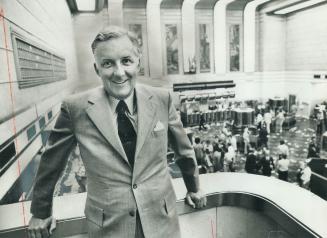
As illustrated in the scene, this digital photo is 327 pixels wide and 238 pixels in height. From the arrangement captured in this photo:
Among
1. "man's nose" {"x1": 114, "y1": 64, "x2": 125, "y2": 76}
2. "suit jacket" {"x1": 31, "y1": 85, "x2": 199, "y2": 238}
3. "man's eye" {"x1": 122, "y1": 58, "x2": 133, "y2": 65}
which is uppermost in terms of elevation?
"man's eye" {"x1": 122, "y1": 58, "x2": 133, "y2": 65}

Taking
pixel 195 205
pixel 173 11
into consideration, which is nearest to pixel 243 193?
pixel 195 205

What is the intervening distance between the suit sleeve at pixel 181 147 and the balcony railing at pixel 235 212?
40cm

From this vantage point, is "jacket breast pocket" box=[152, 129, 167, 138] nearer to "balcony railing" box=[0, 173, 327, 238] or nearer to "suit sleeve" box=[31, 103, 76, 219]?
"suit sleeve" box=[31, 103, 76, 219]

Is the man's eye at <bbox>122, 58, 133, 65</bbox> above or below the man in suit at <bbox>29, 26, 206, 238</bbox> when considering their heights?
above

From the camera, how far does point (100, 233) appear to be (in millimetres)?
1242

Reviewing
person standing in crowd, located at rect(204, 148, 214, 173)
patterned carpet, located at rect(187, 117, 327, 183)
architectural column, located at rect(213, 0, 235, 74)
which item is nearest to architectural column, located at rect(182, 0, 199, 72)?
architectural column, located at rect(213, 0, 235, 74)

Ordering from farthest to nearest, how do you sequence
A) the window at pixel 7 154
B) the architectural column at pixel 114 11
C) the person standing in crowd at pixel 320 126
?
the architectural column at pixel 114 11 < the person standing in crowd at pixel 320 126 < the window at pixel 7 154

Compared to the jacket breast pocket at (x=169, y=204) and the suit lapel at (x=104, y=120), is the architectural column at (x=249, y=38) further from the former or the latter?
the suit lapel at (x=104, y=120)

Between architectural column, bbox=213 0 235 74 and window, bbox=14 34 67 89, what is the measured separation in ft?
43.8

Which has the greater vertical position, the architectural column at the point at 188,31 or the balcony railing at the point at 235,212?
the architectural column at the point at 188,31

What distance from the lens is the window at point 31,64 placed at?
9.89 feet

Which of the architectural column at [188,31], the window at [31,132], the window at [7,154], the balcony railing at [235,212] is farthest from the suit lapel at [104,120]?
the architectural column at [188,31]

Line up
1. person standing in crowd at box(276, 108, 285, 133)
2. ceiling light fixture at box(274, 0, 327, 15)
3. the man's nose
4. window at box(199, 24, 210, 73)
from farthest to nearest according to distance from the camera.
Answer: window at box(199, 24, 210, 73), ceiling light fixture at box(274, 0, 327, 15), person standing in crowd at box(276, 108, 285, 133), the man's nose

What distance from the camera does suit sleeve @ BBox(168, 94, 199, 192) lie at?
136 cm
